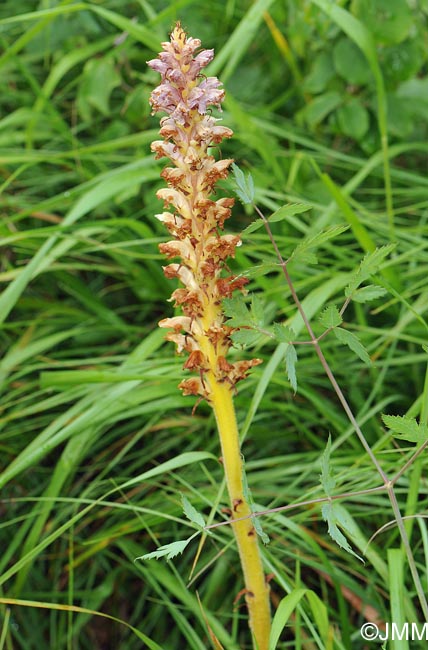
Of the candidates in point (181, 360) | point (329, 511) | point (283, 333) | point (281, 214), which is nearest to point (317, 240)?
point (281, 214)

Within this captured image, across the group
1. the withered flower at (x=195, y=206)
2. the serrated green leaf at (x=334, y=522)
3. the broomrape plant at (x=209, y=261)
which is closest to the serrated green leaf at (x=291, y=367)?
the broomrape plant at (x=209, y=261)

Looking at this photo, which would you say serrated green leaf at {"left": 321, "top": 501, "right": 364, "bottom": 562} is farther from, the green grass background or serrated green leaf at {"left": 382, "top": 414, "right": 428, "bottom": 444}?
the green grass background

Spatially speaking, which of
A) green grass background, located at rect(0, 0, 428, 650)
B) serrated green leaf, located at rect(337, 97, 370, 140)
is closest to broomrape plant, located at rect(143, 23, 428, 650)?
green grass background, located at rect(0, 0, 428, 650)

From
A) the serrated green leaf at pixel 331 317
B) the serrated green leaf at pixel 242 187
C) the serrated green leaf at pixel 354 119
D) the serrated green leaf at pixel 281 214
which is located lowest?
the serrated green leaf at pixel 331 317

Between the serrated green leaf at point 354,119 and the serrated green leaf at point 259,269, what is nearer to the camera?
the serrated green leaf at point 259,269

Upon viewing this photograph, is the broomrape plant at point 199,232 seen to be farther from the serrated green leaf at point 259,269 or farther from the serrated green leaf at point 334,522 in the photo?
Result: the serrated green leaf at point 334,522

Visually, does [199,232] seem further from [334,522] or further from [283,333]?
[334,522]
